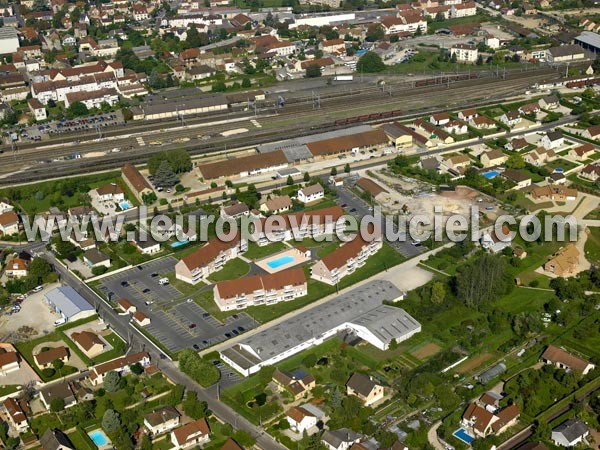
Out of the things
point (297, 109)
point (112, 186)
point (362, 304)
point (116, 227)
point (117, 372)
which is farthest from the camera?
point (297, 109)

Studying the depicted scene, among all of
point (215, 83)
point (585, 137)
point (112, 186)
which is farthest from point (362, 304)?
point (215, 83)

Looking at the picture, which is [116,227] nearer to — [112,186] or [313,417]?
[112,186]

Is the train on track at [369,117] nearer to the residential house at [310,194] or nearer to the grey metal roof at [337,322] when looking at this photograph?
the residential house at [310,194]

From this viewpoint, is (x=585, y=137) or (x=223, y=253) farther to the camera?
(x=585, y=137)

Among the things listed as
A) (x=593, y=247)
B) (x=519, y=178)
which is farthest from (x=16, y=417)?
(x=519, y=178)

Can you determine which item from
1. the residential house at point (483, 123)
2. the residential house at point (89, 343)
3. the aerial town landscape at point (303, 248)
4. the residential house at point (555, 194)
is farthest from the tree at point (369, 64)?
the residential house at point (89, 343)

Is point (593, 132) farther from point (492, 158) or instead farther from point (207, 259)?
point (207, 259)

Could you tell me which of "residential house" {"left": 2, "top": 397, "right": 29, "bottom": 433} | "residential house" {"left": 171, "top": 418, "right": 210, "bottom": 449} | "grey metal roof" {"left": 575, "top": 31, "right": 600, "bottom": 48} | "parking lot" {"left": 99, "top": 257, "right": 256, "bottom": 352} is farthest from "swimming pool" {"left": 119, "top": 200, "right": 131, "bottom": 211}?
"grey metal roof" {"left": 575, "top": 31, "right": 600, "bottom": 48}
